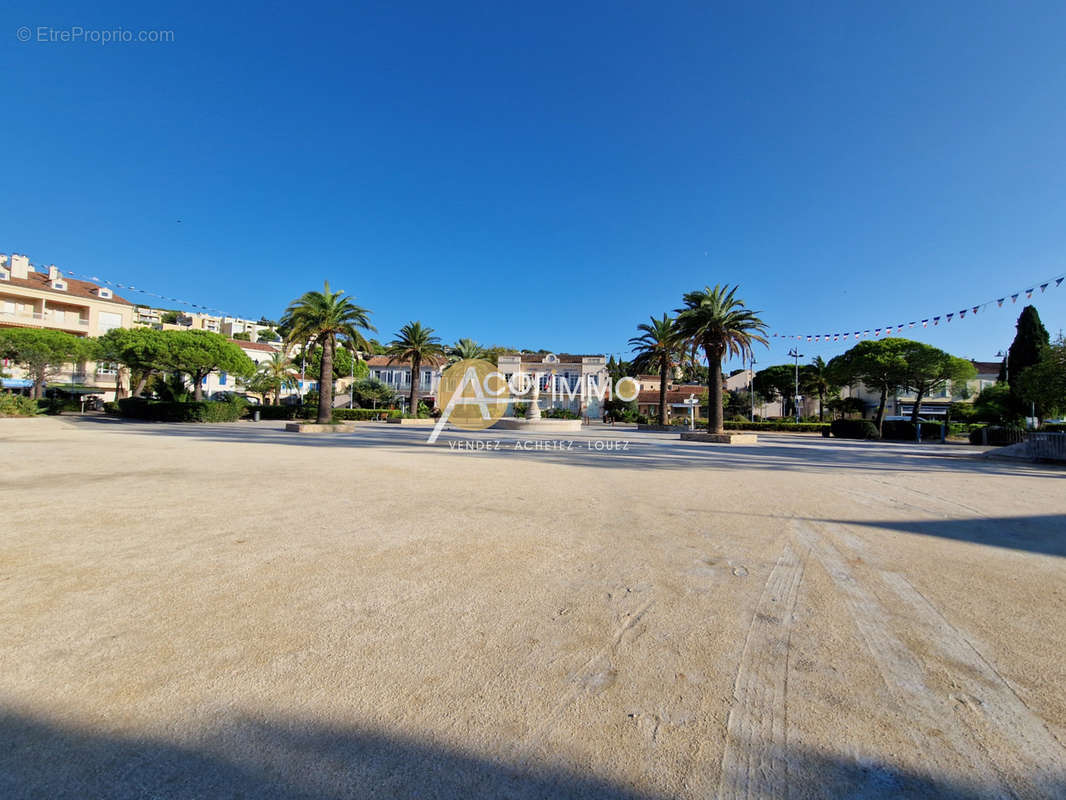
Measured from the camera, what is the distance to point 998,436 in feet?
90.5

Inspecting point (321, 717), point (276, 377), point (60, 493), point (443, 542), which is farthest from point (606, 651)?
point (276, 377)

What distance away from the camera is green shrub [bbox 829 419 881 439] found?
33.0 meters

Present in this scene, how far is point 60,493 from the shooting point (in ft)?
24.4

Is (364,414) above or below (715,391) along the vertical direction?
below

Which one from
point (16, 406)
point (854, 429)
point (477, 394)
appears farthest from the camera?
point (477, 394)

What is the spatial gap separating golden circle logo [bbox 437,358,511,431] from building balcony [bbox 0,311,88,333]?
37964 millimetres

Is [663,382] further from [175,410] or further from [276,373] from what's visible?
[276,373]

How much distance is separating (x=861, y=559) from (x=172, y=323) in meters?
110

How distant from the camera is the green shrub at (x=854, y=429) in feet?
108

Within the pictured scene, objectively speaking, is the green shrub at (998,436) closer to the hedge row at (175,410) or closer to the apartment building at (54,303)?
the hedge row at (175,410)

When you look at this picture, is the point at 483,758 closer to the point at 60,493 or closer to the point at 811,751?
the point at 811,751

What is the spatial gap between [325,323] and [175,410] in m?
15.9

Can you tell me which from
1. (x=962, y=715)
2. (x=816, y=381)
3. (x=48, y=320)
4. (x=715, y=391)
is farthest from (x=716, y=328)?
(x=48, y=320)

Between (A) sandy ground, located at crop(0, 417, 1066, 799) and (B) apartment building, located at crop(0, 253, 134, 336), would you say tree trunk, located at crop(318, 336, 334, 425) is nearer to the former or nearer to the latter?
(A) sandy ground, located at crop(0, 417, 1066, 799)
